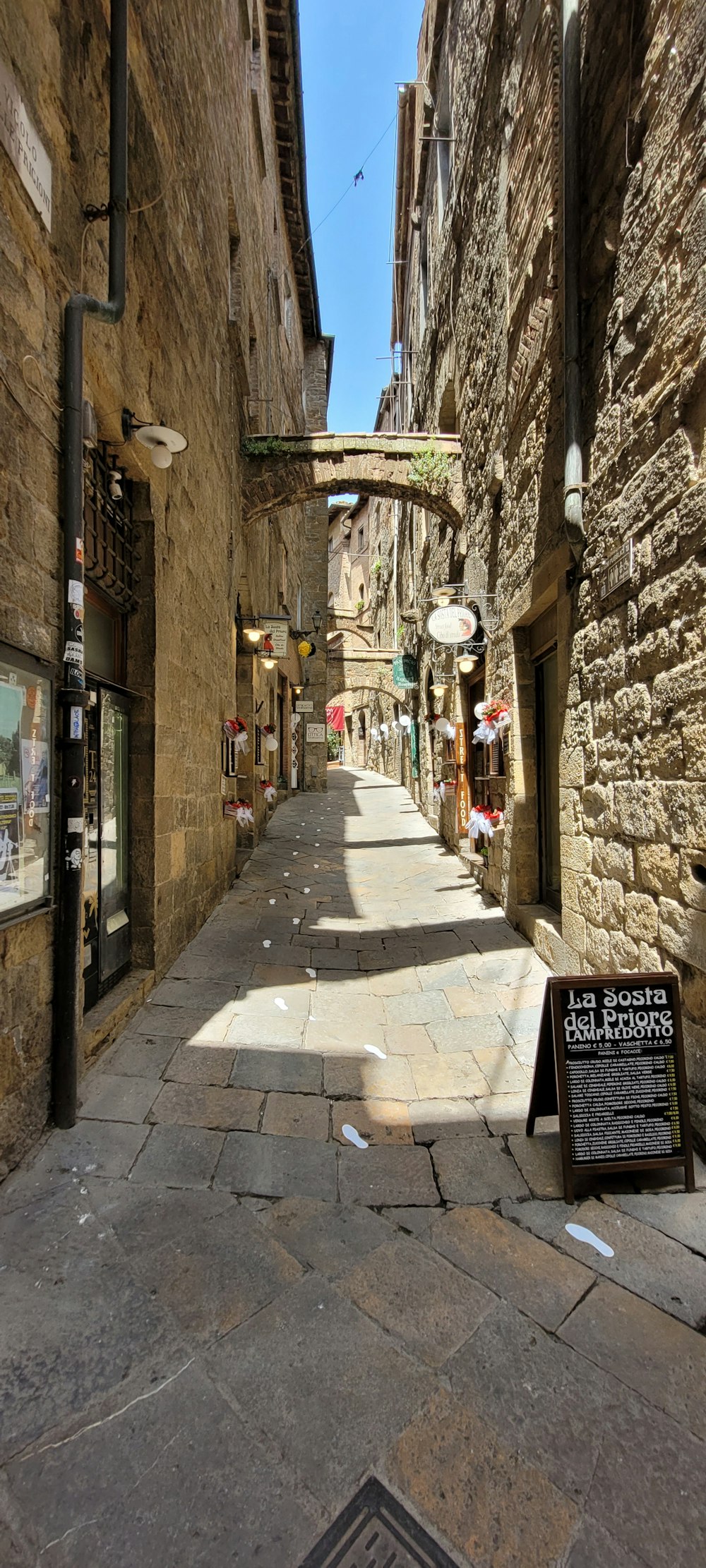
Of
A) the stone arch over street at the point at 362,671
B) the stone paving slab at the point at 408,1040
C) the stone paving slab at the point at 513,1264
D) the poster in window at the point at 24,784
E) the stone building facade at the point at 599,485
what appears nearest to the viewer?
the stone paving slab at the point at 513,1264

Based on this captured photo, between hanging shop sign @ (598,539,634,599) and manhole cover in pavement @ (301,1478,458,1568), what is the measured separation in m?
3.11

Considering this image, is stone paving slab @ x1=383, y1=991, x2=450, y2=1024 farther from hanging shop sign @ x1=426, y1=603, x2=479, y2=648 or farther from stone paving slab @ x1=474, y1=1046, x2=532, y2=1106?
hanging shop sign @ x1=426, y1=603, x2=479, y2=648

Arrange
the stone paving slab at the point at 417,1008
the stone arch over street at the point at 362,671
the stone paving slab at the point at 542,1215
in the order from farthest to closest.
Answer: the stone arch over street at the point at 362,671, the stone paving slab at the point at 417,1008, the stone paving slab at the point at 542,1215

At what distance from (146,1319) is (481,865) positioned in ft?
17.7

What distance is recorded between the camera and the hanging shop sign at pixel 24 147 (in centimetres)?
207

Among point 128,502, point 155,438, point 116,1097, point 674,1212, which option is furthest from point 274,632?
point 674,1212

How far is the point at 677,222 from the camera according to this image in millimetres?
2447

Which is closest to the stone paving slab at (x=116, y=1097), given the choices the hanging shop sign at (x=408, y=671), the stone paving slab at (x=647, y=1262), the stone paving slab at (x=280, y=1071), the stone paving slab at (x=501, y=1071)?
the stone paving slab at (x=280, y=1071)

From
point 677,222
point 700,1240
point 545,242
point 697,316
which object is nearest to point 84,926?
point 700,1240

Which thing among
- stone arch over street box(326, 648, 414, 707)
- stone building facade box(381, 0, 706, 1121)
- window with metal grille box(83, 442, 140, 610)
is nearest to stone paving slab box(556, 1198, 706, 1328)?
stone building facade box(381, 0, 706, 1121)

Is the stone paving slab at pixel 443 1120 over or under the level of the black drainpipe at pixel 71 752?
under

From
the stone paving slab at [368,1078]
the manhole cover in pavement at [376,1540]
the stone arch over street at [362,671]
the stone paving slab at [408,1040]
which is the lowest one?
the manhole cover in pavement at [376,1540]

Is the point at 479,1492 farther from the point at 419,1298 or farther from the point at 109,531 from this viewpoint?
the point at 109,531

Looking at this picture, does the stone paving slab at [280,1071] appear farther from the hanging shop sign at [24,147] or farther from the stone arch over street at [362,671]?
the stone arch over street at [362,671]
